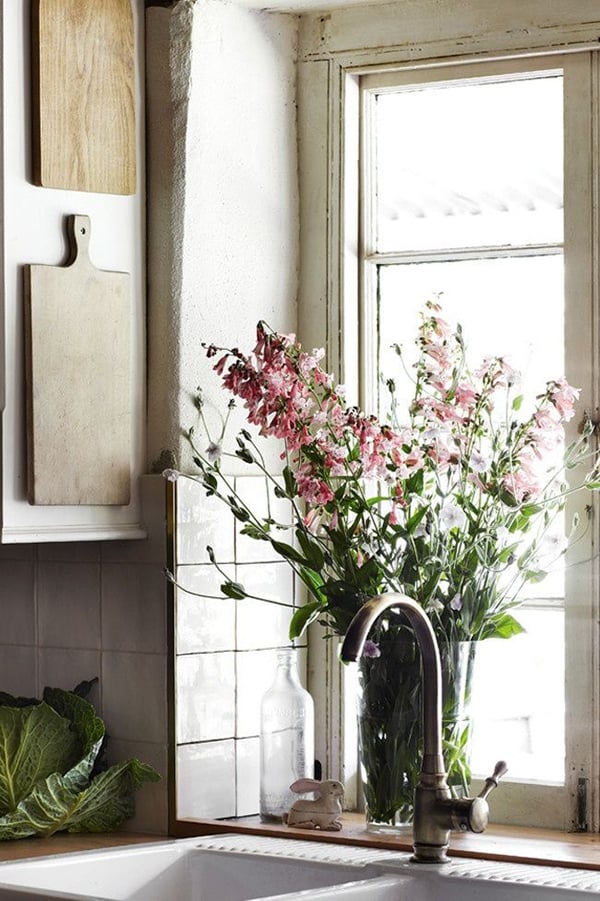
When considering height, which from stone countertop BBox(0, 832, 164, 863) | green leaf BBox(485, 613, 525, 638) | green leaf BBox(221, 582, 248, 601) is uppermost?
green leaf BBox(221, 582, 248, 601)

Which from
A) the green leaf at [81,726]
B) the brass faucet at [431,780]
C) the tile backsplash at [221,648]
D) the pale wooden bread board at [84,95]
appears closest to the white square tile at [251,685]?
the tile backsplash at [221,648]

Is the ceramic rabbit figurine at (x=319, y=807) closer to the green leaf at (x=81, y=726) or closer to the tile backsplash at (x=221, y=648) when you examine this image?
the tile backsplash at (x=221, y=648)

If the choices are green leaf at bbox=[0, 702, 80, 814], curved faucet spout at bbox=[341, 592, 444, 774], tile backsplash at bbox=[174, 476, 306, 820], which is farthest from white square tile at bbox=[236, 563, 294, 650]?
curved faucet spout at bbox=[341, 592, 444, 774]

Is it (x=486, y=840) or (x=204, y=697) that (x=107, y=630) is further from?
(x=486, y=840)

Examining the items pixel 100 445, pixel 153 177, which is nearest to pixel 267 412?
pixel 100 445

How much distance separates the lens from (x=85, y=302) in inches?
91.8

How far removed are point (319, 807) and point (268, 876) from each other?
21 centimetres

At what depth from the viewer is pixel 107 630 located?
2.49 metres

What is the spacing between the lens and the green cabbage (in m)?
2.32

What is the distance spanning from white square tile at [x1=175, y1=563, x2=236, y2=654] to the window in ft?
1.36

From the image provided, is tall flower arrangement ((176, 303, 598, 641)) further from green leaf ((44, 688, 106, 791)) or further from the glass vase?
green leaf ((44, 688, 106, 791))

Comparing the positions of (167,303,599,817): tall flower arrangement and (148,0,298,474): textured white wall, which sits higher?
(148,0,298,474): textured white wall

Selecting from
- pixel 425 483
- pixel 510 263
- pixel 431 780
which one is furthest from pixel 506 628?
pixel 510 263

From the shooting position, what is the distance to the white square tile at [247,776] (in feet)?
8.22
